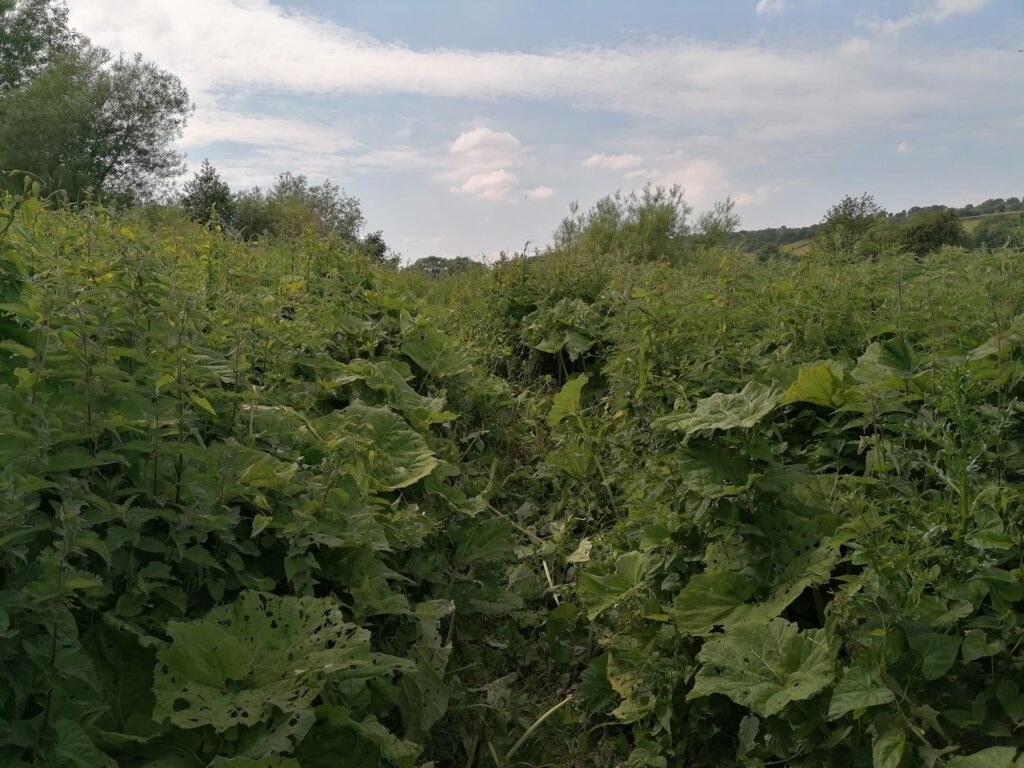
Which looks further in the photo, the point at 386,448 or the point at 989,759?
the point at 386,448

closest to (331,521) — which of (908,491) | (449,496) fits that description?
(449,496)

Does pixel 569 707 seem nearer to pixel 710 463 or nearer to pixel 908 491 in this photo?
pixel 710 463

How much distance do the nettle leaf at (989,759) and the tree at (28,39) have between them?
38.6 meters

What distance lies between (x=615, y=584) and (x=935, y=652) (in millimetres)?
1344

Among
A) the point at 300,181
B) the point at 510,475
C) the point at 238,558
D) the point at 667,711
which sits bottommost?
the point at 667,711

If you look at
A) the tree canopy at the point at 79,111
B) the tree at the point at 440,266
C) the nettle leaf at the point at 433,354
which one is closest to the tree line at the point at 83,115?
the tree canopy at the point at 79,111

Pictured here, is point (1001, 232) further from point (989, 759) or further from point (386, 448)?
point (386, 448)

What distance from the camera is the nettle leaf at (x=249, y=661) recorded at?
1.69 meters

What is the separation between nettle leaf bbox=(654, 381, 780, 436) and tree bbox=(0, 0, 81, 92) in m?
37.3

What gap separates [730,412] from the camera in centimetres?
292

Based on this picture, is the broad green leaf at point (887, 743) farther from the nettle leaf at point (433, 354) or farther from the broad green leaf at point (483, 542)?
the nettle leaf at point (433, 354)

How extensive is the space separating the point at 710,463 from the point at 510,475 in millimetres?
2169

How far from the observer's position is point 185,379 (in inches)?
87.4

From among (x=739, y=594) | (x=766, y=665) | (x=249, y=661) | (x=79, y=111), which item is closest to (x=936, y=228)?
(x=739, y=594)
